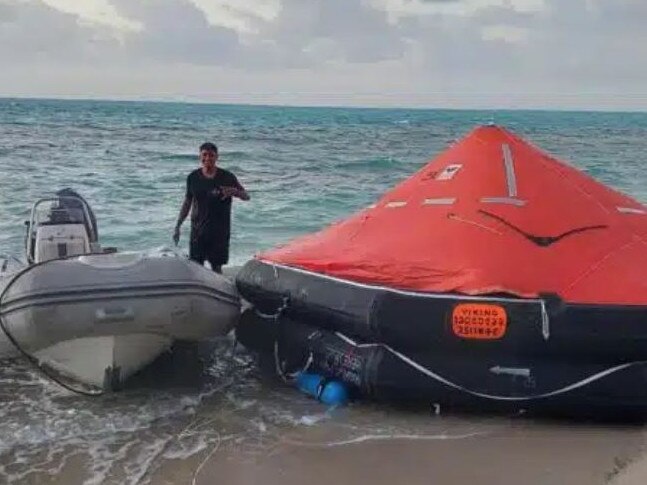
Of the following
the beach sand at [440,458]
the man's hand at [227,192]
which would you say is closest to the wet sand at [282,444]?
the beach sand at [440,458]

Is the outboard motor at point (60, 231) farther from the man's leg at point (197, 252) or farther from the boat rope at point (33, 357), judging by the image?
the boat rope at point (33, 357)

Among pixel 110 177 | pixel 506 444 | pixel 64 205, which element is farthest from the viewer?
pixel 110 177

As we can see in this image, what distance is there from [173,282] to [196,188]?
1.44 m

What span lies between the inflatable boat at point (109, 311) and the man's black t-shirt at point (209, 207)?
106cm

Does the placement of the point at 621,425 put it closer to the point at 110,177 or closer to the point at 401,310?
the point at 401,310

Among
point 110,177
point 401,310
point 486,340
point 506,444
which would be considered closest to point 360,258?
point 401,310

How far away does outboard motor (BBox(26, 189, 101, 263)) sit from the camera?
5969mm

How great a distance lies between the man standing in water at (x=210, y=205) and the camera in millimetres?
6016

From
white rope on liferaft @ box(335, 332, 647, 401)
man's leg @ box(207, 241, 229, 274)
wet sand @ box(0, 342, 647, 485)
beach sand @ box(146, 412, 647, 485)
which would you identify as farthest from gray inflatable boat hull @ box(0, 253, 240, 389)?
man's leg @ box(207, 241, 229, 274)

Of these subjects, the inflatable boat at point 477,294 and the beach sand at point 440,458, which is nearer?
the beach sand at point 440,458

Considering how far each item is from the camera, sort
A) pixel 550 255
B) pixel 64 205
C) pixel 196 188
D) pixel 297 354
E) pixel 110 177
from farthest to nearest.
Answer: pixel 110 177 < pixel 64 205 < pixel 196 188 < pixel 297 354 < pixel 550 255

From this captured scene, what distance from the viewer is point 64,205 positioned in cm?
650

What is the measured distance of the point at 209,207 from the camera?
6.05 metres

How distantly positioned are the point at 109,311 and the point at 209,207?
65.6 inches
